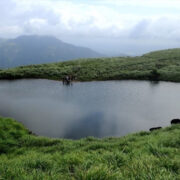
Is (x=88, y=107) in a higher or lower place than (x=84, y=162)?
lower

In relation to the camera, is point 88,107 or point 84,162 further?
point 88,107

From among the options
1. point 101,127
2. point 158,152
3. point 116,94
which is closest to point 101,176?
point 158,152

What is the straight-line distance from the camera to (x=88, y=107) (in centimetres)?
2983

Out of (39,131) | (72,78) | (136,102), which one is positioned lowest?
(39,131)

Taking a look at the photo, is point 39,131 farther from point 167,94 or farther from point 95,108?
point 167,94

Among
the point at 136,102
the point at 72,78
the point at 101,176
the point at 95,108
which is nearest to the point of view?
the point at 101,176

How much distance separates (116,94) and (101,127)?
14516mm

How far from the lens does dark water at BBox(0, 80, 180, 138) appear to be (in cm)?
2321

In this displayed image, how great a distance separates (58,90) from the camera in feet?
130

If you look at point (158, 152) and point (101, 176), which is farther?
point (158, 152)

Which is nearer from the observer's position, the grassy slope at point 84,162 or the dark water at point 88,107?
Answer: the grassy slope at point 84,162

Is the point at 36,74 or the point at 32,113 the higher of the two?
the point at 36,74

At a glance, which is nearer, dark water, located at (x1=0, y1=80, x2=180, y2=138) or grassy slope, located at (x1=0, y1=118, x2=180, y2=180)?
grassy slope, located at (x1=0, y1=118, x2=180, y2=180)

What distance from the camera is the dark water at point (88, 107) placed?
23213 millimetres
